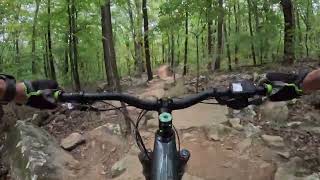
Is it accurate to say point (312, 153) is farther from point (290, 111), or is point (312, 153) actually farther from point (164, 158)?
point (164, 158)

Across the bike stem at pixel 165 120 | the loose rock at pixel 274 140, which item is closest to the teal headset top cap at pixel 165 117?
the bike stem at pixel 165 120

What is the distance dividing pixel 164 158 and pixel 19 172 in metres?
5.72

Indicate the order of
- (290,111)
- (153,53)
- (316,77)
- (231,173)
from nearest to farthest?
(316,77)
(231,173)
(290,111)
(153,53)

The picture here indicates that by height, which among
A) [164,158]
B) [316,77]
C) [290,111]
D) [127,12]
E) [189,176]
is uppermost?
[127,12]

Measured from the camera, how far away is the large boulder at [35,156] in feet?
22.2

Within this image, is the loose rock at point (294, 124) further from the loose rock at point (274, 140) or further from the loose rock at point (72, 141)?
the loose rock at point (72, 141)

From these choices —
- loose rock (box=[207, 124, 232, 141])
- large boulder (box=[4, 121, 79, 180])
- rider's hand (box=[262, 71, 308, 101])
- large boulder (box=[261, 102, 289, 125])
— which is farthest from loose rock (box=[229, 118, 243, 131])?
rider's hand (box=[262, 71, 308, 101])

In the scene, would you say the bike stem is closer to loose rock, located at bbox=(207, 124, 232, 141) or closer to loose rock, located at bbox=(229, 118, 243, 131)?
loose rock, located at bbox=(207, 124, 232, 141)

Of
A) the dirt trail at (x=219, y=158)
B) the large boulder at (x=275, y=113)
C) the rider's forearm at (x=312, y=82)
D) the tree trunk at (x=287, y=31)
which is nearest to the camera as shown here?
the rider's forearm at (x=312, y=82)

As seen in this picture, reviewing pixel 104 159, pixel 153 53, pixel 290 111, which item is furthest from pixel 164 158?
pixel 153 53

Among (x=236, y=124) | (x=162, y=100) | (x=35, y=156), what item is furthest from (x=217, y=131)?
(x=162, y=100)

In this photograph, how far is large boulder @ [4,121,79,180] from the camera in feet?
22.2

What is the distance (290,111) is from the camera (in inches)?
351

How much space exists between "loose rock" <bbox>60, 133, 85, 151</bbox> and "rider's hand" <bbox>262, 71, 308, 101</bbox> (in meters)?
6.60
